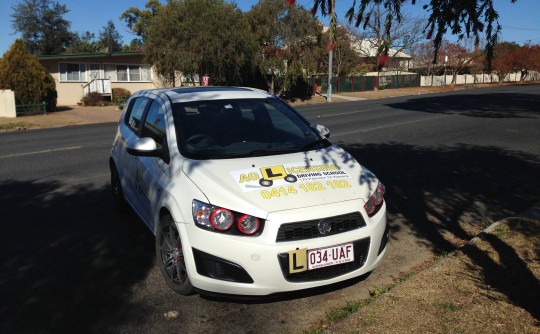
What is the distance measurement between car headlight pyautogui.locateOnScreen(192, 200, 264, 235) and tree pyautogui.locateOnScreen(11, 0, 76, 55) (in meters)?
71.7

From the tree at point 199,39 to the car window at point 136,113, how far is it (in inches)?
861

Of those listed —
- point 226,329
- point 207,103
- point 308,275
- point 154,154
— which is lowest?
point 226,329

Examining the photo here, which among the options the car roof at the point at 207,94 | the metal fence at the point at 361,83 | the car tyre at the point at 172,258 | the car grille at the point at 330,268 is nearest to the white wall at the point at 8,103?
the car roof at the point at 207,94

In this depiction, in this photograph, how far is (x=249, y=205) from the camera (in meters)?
3.28

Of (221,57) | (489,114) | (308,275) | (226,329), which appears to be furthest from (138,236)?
(221,57)

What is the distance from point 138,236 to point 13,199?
2.82 m

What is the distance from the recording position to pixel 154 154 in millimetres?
4145

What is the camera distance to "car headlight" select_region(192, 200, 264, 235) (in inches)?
128

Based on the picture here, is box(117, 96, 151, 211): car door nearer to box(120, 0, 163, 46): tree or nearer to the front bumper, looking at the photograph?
the front bumper

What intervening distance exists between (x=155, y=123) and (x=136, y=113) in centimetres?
91

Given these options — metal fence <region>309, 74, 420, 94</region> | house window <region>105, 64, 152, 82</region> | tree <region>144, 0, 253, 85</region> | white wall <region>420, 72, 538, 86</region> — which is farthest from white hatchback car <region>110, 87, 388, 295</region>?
white wall <region>420, 72, 538, 86</region>

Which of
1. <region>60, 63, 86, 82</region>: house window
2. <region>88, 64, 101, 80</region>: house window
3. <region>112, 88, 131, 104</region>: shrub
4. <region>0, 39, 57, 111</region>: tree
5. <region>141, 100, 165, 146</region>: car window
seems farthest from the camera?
<region>60, 63, 86, 82</region>: house window

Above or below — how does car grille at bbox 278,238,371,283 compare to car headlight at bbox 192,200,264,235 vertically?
below

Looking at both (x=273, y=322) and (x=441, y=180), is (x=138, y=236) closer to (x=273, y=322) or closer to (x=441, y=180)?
(x=273, y=322)
